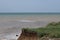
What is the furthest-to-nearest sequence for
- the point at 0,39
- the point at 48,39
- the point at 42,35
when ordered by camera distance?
1. the point at 0,39
2. the point at 42,35
3. the point at 48,39

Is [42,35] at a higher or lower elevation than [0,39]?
higher

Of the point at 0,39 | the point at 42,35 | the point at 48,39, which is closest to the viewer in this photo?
the point at 48,39

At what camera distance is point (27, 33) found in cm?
853

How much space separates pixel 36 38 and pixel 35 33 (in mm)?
296

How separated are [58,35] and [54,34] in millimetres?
182

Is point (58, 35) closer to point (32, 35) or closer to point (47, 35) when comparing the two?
point (47, 35)

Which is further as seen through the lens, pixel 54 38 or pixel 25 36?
pixel 25 36

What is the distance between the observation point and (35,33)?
28.0 ft

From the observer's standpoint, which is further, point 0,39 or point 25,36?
point 0,39

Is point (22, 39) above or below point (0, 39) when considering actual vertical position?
above

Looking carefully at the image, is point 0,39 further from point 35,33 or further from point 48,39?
point 48,39

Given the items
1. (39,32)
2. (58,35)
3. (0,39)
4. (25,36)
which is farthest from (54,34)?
(0,39)

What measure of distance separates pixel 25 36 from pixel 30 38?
0.24 meters

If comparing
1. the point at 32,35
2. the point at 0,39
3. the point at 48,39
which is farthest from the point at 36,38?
the point at 0,39
